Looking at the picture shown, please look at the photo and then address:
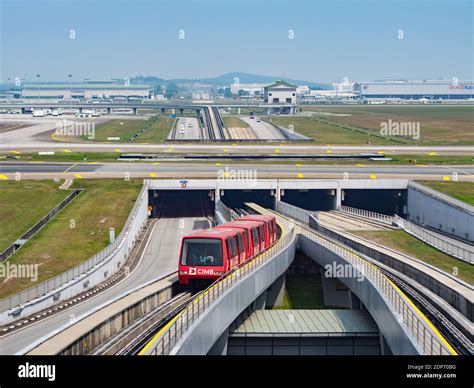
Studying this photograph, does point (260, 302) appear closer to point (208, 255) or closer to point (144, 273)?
point (208, 255)

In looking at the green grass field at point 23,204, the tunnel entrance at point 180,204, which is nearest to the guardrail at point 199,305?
the green grass field at point 23,204

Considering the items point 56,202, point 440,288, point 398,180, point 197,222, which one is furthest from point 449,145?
point 440,288

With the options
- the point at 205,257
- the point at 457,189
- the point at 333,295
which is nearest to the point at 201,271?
the point at 205,257

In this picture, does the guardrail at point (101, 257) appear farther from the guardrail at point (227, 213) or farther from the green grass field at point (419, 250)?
the green grass field at point (419, 250)

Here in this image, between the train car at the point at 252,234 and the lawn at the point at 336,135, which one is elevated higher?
the lawn at the point at 336,135

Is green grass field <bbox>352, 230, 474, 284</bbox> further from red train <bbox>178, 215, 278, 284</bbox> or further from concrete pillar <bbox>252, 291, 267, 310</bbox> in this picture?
red train <bbox>178, 215, 278, 284</bbox>
